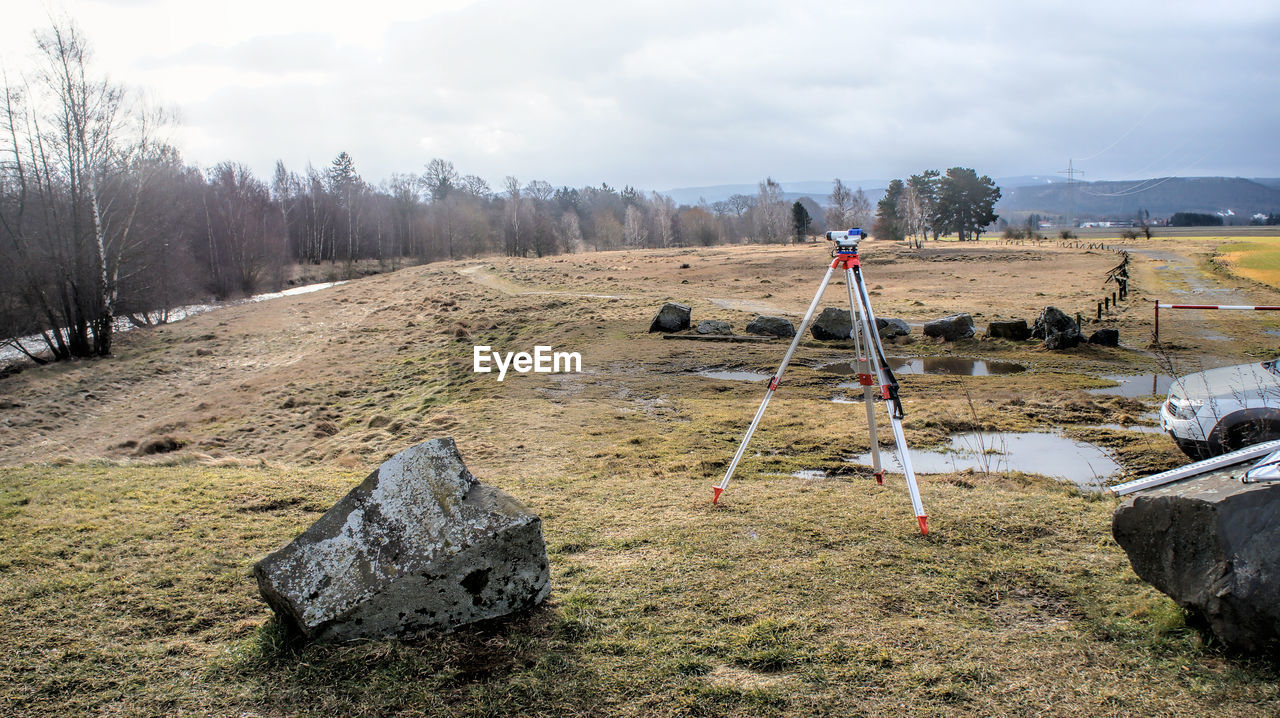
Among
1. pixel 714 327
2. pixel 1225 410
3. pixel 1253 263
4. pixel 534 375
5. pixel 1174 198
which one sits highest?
pixel 1174 198

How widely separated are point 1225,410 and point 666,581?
628 cm

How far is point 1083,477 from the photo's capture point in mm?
8461

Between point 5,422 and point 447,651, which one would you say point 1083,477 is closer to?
point 447,651

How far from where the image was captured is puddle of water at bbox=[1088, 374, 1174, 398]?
523 inches

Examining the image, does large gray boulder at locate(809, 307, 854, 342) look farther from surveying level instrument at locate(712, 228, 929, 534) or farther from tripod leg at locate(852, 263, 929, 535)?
tripod leg at locate(852, 263, 929, 535)

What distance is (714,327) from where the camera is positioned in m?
20.5

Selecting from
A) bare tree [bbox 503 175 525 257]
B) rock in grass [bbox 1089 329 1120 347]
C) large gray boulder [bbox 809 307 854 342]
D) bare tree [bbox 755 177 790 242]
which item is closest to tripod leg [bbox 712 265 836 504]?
large gray boulder [bbox 809 307 854 342]

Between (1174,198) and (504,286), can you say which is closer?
(504,286)

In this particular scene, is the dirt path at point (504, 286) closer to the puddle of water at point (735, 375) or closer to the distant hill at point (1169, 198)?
the puddle of water at point (735, 375)

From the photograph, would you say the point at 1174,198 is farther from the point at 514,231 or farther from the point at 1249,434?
the point at 1249,434

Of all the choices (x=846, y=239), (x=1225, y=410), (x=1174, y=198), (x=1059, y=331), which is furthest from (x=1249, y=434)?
(x=1174, y=198)

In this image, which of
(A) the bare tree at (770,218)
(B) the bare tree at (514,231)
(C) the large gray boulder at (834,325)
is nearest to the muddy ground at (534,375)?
(C) the large gray boulder at (834,325)

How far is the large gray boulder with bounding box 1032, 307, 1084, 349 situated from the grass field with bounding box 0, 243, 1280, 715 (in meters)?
3.54

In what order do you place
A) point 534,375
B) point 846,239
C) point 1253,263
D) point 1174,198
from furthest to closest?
1. point 1174,198
2. point 1253,263
3. point 534,375
4. point 846,239
